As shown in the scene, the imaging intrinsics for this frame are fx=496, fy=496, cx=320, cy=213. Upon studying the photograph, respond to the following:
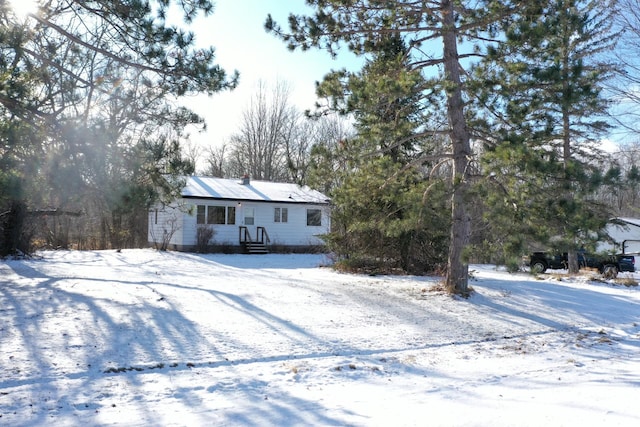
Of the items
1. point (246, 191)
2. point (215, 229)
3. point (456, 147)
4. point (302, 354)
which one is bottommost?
point (302, 354)

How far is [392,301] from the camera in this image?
1024 cm

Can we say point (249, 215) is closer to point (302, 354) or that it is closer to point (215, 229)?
point (215, 229)

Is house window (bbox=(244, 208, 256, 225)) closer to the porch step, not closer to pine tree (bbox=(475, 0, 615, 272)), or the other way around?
the porch step

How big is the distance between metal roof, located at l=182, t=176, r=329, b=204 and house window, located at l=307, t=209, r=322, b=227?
2.39 feet

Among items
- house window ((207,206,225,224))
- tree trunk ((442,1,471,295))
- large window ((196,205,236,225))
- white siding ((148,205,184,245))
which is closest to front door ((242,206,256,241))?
large window ((196,205,236,225))

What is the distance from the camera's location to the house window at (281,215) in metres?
25.3

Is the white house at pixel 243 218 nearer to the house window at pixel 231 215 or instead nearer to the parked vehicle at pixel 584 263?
the house window at pixel 231 215

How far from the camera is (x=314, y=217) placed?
2661 centimetres

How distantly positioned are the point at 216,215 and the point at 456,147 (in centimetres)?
1538

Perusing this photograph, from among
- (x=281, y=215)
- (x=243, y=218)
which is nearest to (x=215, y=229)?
(x=243, y=218)

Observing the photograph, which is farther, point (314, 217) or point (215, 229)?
point (314, 217)

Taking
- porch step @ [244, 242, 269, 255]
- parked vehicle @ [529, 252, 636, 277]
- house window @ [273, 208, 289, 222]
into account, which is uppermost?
house window @ [273, 208, 289, 222]

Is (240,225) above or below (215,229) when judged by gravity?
above

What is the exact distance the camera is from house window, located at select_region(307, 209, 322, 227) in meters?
26.5
